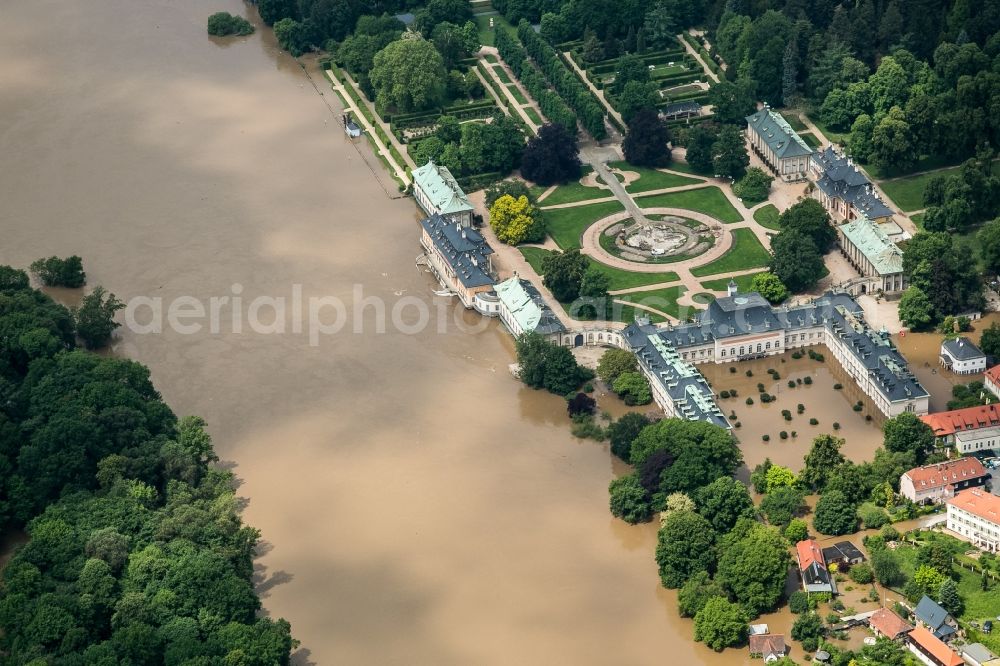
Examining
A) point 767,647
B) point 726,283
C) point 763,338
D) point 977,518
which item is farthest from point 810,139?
point 767,647

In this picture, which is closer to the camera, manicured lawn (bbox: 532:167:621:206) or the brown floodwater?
the brown floodwater

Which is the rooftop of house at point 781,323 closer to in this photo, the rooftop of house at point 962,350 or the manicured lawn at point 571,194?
the rooftop of house at point 962,350

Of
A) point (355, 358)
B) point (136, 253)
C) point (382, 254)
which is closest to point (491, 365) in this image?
point (355, 358)

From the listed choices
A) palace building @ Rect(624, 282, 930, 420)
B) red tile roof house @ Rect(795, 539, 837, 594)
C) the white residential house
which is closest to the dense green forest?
red tile roof house @ Rect(795, 539, 837, 594)

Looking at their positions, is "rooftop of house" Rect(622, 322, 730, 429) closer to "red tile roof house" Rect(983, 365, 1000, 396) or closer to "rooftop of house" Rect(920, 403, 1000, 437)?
"rooftop of house" Rect(920, 403, 1000, 437)

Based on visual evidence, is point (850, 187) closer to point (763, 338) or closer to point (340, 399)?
point (763, 338)

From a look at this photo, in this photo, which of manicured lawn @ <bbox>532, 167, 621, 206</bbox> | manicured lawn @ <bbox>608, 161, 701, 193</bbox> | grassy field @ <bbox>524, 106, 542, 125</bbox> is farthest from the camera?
grassy field @ <bbox>524, 106, 542, 125</bbox>

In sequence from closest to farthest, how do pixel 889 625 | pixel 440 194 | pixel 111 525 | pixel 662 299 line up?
pixel 889 625 < pixel 111 525 < pixel 662 299 < pixel 440 194

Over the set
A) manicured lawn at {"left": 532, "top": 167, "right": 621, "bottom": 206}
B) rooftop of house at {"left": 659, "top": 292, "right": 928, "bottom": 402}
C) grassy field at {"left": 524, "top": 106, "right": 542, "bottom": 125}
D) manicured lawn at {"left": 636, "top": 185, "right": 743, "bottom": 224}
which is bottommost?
grassy field at {"left": 524, "top": 106, "right": 542, "bottom": 125}
